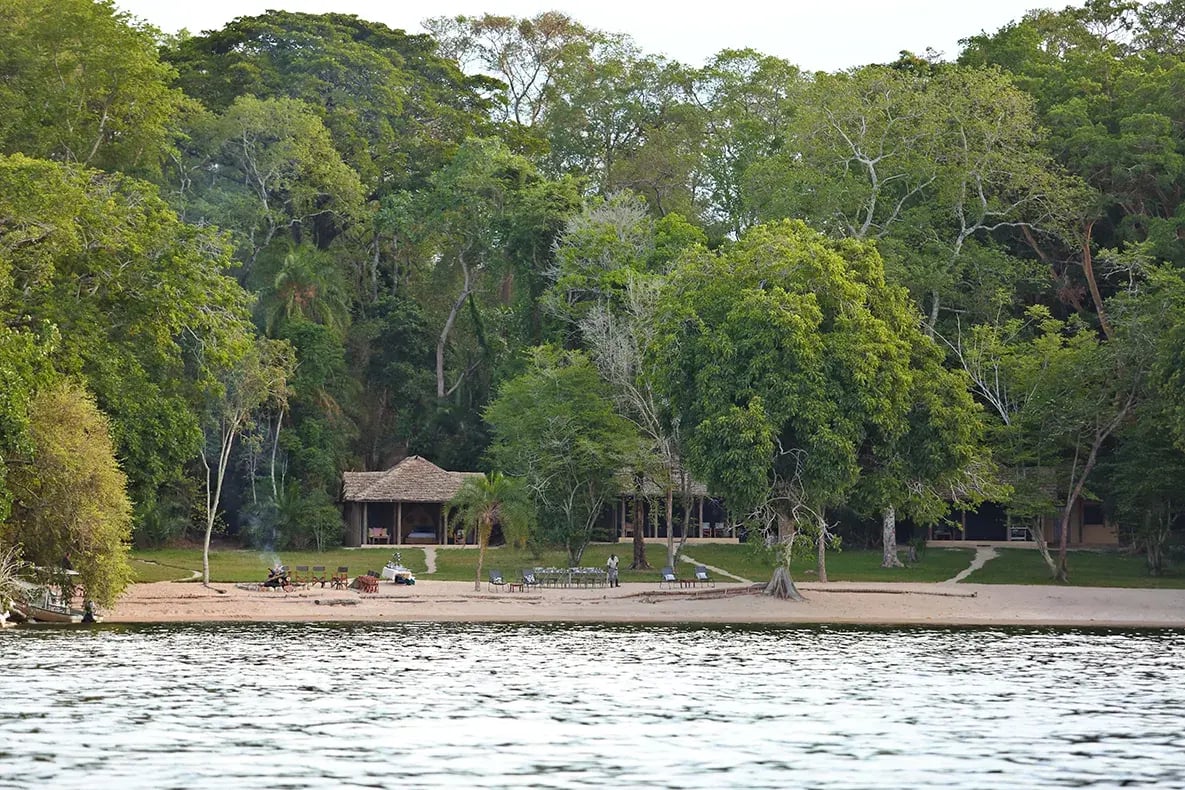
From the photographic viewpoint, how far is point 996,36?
72.2m

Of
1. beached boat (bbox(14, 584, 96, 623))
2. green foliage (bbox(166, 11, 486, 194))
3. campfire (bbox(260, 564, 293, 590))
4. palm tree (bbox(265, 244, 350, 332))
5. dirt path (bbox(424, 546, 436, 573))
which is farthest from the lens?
green foliage (bbox(166, 11, 486, 194))

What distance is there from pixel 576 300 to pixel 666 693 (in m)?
39.3

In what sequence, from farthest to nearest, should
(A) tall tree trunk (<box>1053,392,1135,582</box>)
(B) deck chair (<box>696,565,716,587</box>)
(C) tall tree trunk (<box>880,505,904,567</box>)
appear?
(C) tall tree trunk (<box>880,505,904,567</box>) → (A) tall tree trunk (<box>1053,392,1135,582</box>) → (B) deck chair (<box>696,565,716,587</box>)

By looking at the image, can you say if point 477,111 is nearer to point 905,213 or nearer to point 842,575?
point 905,213

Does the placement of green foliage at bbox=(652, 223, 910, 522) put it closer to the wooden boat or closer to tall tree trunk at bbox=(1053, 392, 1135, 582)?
tall tree trunk at bbox=(1053, 392, 1135, 582)

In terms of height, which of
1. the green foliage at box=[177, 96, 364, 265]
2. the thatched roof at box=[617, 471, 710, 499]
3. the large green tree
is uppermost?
the green foliage at box=[177, 96, 364, 265]

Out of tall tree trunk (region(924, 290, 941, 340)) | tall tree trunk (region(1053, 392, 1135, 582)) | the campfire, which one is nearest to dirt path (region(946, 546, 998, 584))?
tall tree trunk (region(1053, 392, 1135, 582))

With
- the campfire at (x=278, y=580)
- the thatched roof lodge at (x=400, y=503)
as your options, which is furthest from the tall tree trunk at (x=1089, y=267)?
the campfire at (x=278, y=580)

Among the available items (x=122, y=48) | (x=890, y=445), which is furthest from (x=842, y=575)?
(x=122, y=48)

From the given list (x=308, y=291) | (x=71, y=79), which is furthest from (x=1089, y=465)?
(x=71, y=79)

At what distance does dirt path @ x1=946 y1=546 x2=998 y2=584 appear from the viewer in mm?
55656

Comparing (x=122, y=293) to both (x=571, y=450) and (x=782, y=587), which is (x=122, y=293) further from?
(x=782, y=587)

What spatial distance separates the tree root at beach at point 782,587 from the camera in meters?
46.9

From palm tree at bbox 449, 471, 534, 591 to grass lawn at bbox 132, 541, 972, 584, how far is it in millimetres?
2033
